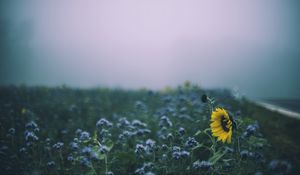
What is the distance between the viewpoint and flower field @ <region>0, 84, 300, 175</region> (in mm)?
3658

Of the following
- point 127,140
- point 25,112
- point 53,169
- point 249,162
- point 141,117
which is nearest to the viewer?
A: point 249,162

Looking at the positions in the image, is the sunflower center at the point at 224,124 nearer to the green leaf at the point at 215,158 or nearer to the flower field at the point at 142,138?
the flower field at the point at 142,138

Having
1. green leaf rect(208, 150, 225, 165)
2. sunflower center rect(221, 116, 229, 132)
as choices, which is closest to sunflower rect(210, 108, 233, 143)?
sunflower center rect(221, 116, 229, 132)

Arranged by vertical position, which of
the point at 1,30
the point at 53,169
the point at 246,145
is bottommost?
the point at 53,169

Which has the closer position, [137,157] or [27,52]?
[137,157]

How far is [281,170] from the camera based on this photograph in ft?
7.80

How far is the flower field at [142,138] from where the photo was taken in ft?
12.0

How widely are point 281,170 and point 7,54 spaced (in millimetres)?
42255

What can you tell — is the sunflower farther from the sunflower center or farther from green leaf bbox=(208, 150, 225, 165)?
green leaf bbox=(208, 150, 225, 165)

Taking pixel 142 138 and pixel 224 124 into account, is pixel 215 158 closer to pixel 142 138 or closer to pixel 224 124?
pixel 224 124

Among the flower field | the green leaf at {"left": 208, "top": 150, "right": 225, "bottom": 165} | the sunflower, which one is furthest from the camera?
the flower field

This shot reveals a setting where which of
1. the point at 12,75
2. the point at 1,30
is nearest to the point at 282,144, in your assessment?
the point at 1,30

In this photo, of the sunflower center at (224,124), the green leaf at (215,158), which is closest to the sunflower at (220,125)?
the sunflower center at (224,124)

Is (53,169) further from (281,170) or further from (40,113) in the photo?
(40,113)
